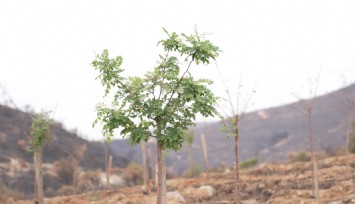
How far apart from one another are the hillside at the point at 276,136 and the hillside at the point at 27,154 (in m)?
12.6

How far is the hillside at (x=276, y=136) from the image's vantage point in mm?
53812

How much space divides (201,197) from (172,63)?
11.1 meters

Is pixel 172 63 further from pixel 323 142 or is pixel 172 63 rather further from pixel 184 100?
pixel 323 142

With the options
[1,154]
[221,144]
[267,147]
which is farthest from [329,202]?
[221,144]

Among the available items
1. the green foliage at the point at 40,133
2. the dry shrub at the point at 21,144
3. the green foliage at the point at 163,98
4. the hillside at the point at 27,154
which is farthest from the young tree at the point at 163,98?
the dry shrub at the point at 21,144

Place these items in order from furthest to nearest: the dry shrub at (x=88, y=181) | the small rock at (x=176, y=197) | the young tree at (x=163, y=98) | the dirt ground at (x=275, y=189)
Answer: the dry shrub at (x=88, y=181) → the small rock at (x=176, y=197) → the dirt ground at (x=275, y=189) → the young tree at (x=163, y=98)

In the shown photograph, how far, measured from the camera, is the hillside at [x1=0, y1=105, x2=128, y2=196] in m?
30.3

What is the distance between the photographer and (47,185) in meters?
30.4

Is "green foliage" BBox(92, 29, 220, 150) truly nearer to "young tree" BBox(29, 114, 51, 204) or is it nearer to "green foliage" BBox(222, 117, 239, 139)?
"green foliage" BBox(222, 117, 239, 139)

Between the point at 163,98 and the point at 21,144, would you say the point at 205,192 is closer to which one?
the point at 163,98

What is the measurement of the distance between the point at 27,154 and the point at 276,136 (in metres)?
34.4

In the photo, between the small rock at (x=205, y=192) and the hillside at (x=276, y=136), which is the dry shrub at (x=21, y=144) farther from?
the small rock at (x=205, y=192)

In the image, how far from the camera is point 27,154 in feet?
115

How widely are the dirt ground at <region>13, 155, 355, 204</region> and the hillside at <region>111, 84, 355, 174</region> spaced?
2895cm
